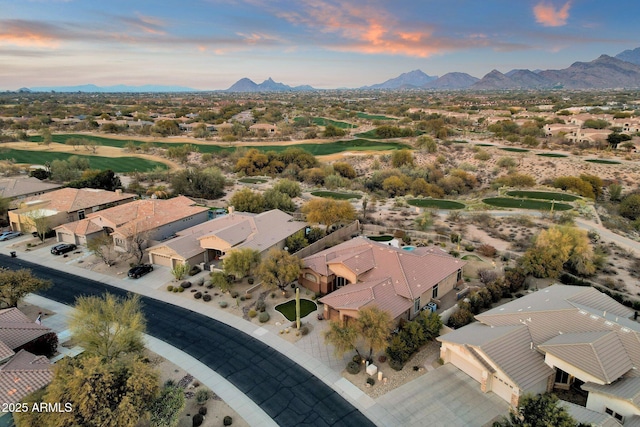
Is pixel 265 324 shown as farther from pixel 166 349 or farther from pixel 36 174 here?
pixel 36 174

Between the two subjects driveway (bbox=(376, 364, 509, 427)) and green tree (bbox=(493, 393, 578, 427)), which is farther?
driveway (bbox=(376, 364, 509, 427))

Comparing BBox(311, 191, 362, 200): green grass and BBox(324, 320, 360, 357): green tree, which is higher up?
BBox(324, 320, 360, 357): green tree

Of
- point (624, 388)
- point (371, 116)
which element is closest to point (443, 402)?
point (624, 388)

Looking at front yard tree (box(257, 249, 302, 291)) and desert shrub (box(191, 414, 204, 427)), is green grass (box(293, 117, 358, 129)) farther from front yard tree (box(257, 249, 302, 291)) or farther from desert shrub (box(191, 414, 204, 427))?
desert shrub (box(191, 414, 204, 427))

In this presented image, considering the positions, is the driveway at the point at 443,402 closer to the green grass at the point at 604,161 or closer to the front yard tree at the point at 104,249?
the front yard tree at the point at 104,249

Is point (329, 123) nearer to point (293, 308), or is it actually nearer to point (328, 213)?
point (328, 213)

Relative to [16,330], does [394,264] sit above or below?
above

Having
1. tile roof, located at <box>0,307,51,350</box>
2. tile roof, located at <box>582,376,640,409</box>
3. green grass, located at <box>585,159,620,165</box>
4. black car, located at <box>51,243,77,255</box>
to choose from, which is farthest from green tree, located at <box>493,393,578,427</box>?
green grass, located at <box>585,159,620,165</box>
